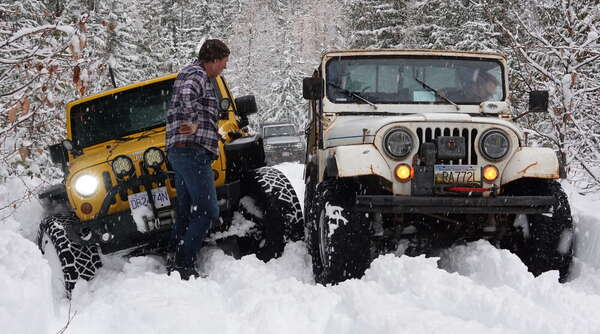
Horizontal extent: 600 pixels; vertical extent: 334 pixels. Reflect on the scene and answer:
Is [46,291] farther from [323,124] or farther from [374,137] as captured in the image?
[323,124]

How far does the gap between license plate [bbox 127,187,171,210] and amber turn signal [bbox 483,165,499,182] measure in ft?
8.58

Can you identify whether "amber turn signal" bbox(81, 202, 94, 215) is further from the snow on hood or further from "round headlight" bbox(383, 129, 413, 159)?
the snow on hood

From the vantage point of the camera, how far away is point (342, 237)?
4035 mm

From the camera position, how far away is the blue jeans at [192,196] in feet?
14.5

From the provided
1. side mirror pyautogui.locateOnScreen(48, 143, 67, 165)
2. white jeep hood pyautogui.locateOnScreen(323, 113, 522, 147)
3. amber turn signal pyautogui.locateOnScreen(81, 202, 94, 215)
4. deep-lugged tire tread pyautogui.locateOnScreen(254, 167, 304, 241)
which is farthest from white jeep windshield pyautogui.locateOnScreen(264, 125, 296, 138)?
amber turn signal pyautogui.locateOnScreen(81, 202, 94, 215)

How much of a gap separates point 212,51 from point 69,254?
6.84ft

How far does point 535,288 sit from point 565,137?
535cm

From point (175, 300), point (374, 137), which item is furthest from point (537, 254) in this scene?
point (175, 300)

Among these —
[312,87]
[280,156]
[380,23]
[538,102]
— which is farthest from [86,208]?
[380,23]

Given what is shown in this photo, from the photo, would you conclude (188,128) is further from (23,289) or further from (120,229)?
(23,289)

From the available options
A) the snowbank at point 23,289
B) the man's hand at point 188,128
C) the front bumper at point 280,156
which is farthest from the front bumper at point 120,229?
the front bumper at point 280,156

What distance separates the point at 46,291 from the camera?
2.84 meters

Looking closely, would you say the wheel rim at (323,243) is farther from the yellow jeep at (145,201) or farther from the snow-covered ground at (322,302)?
the yellow jeep at (145,201)

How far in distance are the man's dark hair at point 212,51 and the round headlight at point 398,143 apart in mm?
1452
